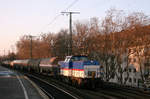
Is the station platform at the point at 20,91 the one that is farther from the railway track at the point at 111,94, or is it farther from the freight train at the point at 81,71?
the freight train at the point at 81,71

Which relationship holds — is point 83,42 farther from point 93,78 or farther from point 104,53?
point 93,78

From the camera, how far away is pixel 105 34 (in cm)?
3488

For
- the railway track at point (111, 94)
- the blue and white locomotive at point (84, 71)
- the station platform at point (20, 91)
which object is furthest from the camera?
the blue and white locomotive at point (84, 71)

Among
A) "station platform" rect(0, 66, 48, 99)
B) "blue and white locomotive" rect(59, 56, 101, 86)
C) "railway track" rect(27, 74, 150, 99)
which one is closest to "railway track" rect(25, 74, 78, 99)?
"station platform" rect(0, 66, 48, 99)

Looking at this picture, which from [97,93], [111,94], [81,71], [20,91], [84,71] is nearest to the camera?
[111,94]

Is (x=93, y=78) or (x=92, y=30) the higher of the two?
(x=92, y=30)

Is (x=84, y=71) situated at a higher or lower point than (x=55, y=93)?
higher

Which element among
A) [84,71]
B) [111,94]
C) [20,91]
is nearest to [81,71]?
[84,71]

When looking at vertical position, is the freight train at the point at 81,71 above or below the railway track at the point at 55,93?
above

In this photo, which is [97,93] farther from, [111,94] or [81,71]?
[81,71]

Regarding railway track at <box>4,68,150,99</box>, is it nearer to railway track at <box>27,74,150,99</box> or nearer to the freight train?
railway track at <box>27,74,150,99</box>

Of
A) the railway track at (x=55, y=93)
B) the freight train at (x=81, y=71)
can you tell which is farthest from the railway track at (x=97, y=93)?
the freight train at (x=81, y=71)

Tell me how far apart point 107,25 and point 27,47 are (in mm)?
79416

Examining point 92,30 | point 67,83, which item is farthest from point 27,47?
point 67,83
